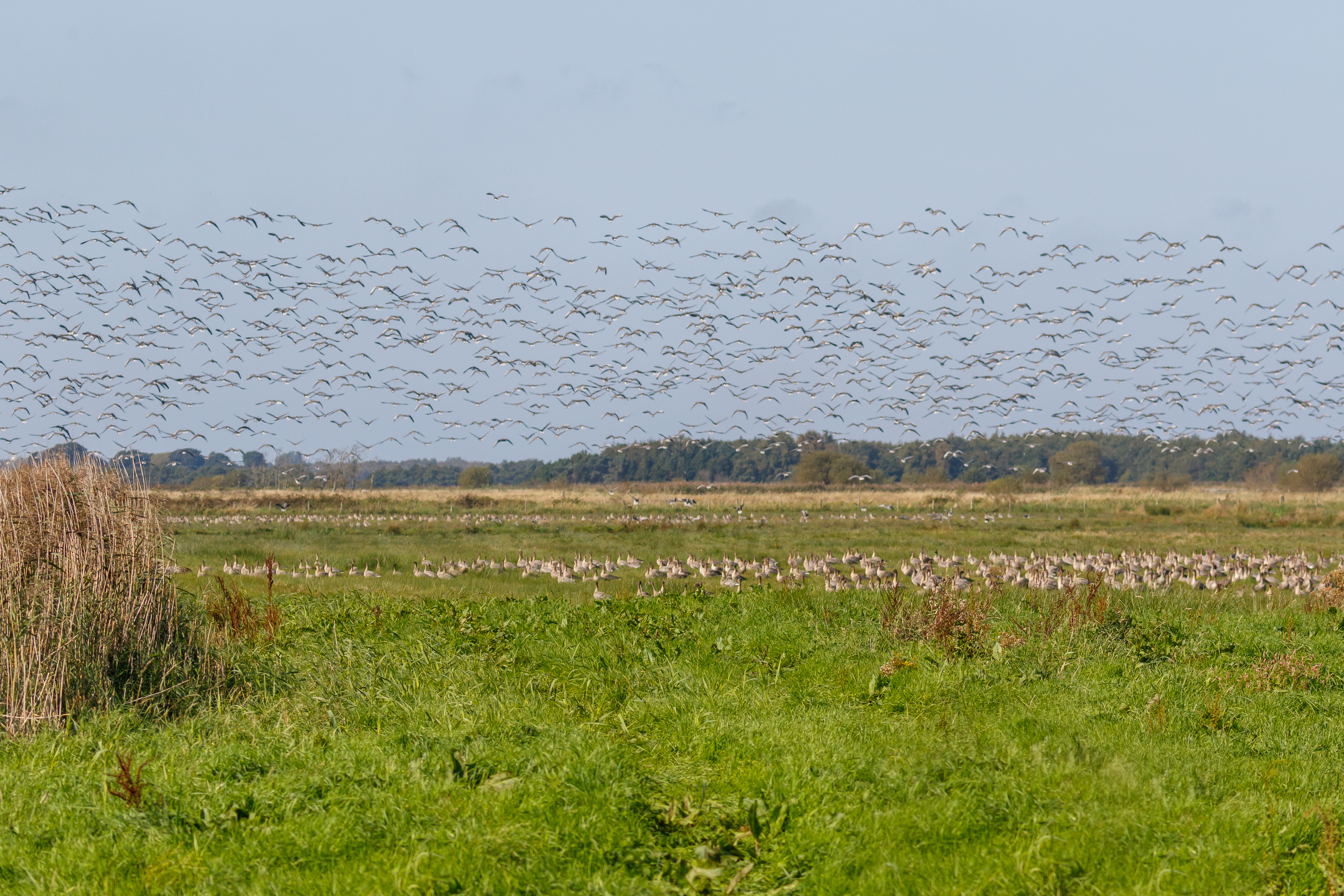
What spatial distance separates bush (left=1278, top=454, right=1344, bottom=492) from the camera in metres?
94.2

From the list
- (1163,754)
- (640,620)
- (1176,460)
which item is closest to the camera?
(1163,754)

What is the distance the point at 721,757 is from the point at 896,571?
1893cm

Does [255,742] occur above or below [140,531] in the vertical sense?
below

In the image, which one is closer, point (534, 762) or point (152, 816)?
point (152, 816)

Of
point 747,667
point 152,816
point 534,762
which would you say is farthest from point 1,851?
point 747,667

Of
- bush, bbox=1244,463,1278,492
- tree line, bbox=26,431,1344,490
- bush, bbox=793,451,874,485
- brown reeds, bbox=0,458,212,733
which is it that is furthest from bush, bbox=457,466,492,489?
brown reeds, bbox=0,458,212,733

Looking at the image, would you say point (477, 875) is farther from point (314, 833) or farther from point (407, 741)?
point (407, 741)

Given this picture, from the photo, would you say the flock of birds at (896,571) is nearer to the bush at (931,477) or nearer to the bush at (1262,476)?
the bush at (931,477)

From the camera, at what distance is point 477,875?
594 cm

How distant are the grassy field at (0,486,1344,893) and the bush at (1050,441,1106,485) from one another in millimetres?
101023

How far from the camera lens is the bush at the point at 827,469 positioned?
114 m

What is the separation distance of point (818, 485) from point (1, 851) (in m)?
102

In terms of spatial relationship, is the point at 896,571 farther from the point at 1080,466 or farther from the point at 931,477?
the point at 1080,466

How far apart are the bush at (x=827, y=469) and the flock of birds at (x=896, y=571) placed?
273ft
